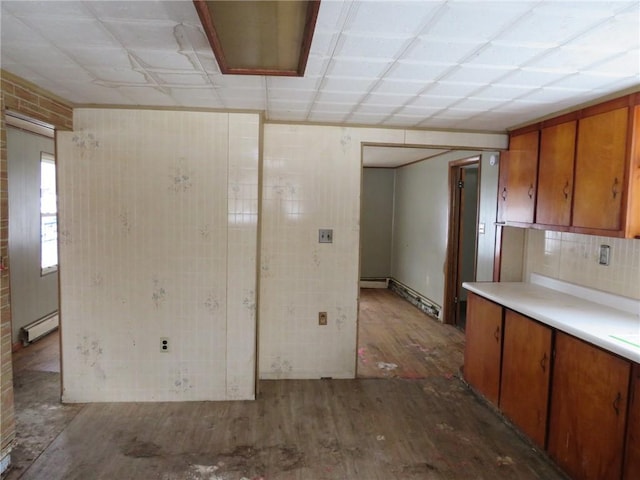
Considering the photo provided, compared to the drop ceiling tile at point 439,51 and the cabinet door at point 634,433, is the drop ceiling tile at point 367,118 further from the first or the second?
the cabinet door at point 634,433

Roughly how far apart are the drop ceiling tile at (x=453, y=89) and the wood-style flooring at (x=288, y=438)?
6.98 ft

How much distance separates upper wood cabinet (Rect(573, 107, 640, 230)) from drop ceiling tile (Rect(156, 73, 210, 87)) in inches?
89.6

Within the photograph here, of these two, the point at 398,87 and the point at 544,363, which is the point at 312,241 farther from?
the point at 544,363

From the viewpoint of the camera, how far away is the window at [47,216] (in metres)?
4.25

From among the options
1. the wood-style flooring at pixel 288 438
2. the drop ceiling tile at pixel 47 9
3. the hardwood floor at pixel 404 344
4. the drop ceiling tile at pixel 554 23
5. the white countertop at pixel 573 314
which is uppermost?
the drop ceiling tile at pixel 554 23

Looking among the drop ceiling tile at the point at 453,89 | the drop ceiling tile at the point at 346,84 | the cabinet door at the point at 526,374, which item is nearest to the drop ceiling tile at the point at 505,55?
the drop ceiling tile at the point at 453,89

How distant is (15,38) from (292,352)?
104 inches

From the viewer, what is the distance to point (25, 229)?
Result: 13.0ft

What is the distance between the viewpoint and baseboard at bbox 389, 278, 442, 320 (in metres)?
5.20

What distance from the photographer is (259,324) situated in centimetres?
315

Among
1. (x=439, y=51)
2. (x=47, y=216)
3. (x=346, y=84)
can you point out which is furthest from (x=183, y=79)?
(x=47, y=216)

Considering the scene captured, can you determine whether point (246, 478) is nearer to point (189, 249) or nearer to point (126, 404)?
point (126, 404)

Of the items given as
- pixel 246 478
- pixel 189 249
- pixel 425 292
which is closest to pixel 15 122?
pixel 189 249

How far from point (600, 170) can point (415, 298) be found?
375cm
